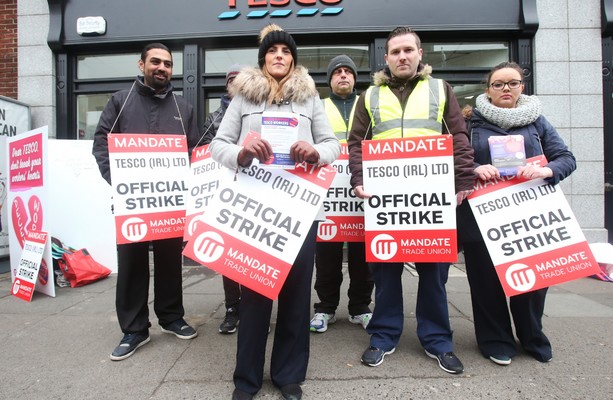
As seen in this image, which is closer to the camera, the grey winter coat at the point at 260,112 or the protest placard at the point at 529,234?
the grey winter coat at the point at 260,112

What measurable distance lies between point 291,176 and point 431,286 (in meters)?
1.21

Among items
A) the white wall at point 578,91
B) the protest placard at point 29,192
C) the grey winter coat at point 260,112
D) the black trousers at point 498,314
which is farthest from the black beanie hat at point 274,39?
the white wall at point 578,91

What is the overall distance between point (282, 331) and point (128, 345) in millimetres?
1281

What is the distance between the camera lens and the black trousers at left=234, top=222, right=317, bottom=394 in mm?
1997

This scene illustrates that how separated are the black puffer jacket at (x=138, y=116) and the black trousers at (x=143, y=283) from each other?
1.94 feet

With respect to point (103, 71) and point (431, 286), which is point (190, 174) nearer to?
point (431, 286)

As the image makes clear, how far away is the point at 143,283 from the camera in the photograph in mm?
2746

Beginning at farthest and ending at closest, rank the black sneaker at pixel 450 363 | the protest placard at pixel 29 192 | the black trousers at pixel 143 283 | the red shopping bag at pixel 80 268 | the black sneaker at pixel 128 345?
1. the red shopping bag at pixel 80 268
2. the protest placard at pixel 29 192
3. the black trousers at pixel 143 283
4. the black sneaker at pixel 128 345
5. the black sneaker at pixel 450 363

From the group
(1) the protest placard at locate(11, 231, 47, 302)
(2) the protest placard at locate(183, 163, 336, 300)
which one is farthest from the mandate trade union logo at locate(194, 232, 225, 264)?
(1) the protest placard at locate(11, 231, 47, 302)

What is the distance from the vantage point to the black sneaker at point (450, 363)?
229 centimetres

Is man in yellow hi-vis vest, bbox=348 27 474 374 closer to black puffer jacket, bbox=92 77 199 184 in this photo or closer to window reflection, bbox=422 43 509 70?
black puffer jacket, bbox=92 77 199 184

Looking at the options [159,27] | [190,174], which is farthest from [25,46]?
[190,174]

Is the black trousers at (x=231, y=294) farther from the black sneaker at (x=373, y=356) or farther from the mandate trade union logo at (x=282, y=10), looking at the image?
the mandate trade union logo at (x=282, y=10)

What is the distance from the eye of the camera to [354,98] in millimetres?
3309
